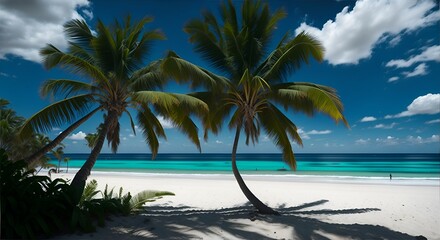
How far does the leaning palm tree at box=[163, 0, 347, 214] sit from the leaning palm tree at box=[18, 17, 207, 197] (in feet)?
4.47

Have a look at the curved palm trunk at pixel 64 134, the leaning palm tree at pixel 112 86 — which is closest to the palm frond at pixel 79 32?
the leaning palm tree at pixel 112 86

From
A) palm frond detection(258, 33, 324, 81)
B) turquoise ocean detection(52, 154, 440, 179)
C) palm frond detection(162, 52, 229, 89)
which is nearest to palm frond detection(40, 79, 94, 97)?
palm frond detection(162, 52, 229, 89)

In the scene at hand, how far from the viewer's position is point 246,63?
885 centimetres

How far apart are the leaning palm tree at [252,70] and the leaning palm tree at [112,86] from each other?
136 centimetres

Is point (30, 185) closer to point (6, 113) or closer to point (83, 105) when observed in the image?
point (83, 105)

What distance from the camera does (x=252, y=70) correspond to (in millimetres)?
9031

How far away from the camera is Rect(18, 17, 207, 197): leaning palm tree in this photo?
7.13 metres

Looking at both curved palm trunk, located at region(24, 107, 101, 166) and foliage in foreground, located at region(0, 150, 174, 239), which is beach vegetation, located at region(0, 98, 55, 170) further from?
foliage in foreground, located at region(0, 150, 174, 239)

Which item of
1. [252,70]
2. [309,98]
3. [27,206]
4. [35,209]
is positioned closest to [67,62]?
[27,206]

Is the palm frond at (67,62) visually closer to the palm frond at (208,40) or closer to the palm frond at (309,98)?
the palm frond at (208,40)

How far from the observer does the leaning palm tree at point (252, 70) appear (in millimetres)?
8406

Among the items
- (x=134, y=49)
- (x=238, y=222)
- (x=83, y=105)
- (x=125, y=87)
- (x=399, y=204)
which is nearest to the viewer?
(x=238, y=222)

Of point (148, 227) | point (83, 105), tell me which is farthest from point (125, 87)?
point (148, 227)

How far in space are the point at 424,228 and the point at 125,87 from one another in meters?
9.48
